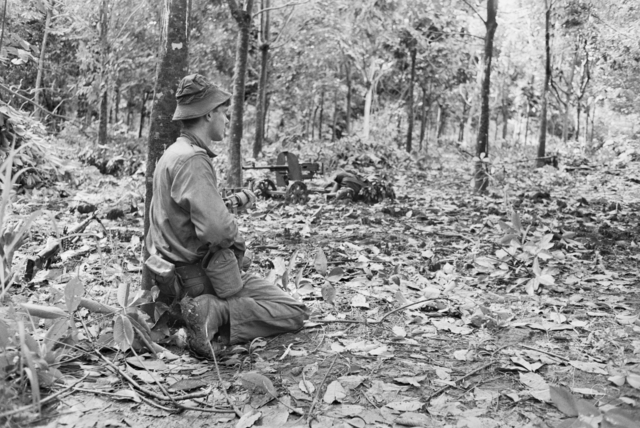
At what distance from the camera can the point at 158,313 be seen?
149 inches

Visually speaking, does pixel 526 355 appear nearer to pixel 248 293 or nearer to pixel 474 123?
pixel 248 293

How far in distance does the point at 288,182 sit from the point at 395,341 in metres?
8.21

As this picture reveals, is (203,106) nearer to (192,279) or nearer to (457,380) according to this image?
(192,279)

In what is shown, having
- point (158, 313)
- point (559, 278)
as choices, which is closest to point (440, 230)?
point (559, 278)

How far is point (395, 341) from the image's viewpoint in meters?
3.84

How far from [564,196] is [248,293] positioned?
9.67 m

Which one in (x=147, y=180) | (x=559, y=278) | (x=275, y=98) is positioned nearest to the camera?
(x=147, y=180)

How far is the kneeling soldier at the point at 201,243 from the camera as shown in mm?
3482

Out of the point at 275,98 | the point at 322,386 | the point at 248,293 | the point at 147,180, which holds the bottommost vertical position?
the point at 322,386

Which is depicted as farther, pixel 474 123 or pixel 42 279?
pixel 474 123

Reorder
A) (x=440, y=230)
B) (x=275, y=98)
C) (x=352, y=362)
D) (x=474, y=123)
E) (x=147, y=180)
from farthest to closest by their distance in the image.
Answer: (x=474, y=123) → (x=275, y=98) → (x=440, y=230) → (x=147, y=180) → (x=352, y=362)

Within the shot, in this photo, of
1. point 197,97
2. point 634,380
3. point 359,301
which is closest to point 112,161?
point 359,301

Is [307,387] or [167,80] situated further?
[167,80]

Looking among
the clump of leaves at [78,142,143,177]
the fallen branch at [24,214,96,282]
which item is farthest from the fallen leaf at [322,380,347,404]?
the clump of leaves at [78,142,143,177]
